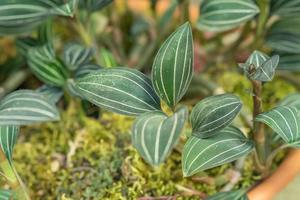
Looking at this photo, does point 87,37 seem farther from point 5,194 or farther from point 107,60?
point 5,194

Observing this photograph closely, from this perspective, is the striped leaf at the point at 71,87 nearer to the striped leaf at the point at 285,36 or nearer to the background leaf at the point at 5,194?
the background leaf at the point at 5,194

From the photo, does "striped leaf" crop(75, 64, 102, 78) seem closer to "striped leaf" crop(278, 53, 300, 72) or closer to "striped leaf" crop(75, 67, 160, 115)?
"striped leaf" crop(75, 67, 160, 115)

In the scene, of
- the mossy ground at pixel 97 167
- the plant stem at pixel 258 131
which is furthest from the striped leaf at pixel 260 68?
the mossy ground at pixel 97 167

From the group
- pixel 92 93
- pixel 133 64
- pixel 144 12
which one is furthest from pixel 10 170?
pixel 144 12

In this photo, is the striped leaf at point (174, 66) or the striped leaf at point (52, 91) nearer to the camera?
the striped leaf at point (174, 66)

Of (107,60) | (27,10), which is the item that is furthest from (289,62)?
(27,10)

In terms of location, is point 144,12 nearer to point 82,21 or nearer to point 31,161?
point 82,21

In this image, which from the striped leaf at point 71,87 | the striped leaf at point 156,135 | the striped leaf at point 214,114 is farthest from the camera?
the striped leaf at point 71,87
